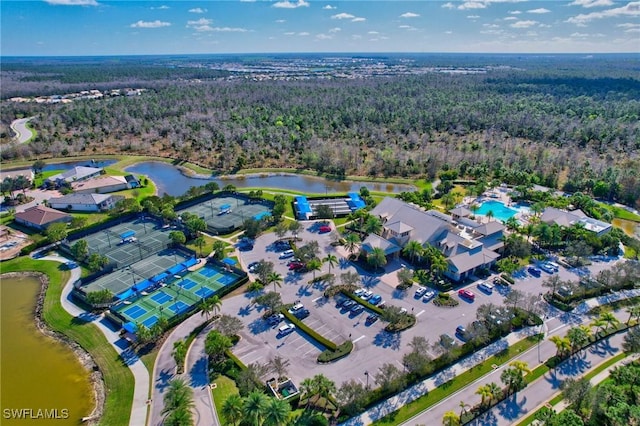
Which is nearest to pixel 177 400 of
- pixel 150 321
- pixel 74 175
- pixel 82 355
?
pixel 150 321

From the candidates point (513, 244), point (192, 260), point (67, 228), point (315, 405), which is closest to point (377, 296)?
point (315, 405)

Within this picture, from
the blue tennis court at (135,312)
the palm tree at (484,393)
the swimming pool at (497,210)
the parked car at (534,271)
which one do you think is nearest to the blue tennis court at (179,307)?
the blue tennis court at (135,312)

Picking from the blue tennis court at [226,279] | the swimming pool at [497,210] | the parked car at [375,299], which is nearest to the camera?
the parked car at [375,299]

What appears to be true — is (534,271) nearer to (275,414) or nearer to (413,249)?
(413,249)

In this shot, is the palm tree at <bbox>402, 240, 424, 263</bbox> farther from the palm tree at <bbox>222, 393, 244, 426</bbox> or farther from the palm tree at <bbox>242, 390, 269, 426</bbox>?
the palm tree at <bbox>222, 393, 244, 426</bbox>

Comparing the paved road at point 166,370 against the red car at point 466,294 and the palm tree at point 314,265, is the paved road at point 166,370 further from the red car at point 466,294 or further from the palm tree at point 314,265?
the red car at point 466,294

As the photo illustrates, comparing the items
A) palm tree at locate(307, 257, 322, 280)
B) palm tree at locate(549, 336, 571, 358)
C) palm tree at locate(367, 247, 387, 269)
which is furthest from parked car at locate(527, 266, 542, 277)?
palm tree at locate(307, 257, 322, 280)
